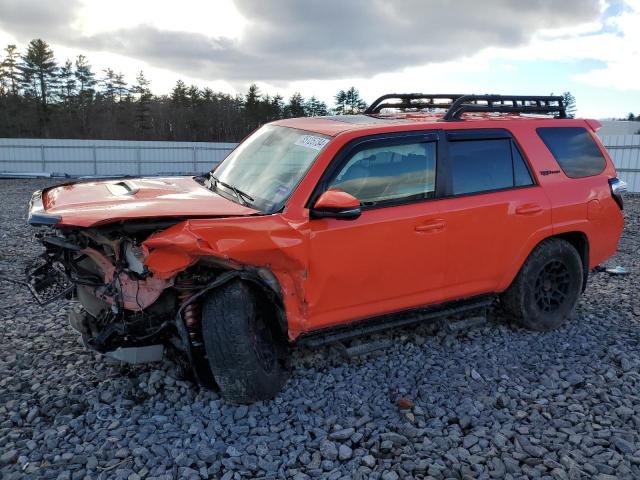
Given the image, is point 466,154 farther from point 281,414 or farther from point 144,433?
point 144,433

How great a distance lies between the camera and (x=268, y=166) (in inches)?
165

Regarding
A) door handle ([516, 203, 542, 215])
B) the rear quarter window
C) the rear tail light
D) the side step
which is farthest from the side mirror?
the rear tail light

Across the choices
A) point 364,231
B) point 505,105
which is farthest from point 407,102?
point 364,231

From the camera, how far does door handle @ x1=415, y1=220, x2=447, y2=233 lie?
158 inches

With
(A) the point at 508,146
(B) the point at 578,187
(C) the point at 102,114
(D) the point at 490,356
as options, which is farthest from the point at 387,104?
(C) the point at 102,114

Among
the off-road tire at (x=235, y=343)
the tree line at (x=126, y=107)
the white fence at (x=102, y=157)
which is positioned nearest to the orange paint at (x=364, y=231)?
the off-road tire at (x=235, y=343)

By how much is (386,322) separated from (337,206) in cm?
115

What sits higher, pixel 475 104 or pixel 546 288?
pixel 475 104

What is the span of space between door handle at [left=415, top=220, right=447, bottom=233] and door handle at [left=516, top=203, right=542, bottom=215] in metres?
0.86

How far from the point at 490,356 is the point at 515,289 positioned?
75 centimetres

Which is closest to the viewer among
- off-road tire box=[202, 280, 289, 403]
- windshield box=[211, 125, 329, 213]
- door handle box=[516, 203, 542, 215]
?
off-road tire box=[202, 280, 289, 403]

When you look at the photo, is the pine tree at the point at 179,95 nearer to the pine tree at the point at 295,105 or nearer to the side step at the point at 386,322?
the pine tree at the point at 295,105

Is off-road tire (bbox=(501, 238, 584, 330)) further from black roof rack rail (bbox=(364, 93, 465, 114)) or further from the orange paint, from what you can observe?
black roof rack rail (bbox=(364, 93, 465, 114))

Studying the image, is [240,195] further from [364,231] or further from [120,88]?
[120,88]
